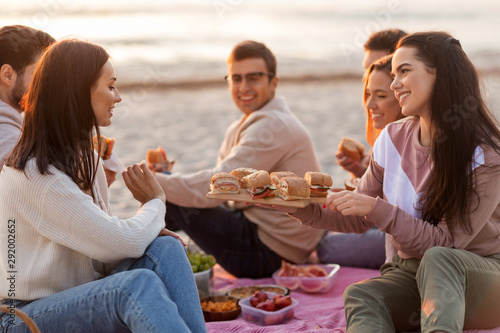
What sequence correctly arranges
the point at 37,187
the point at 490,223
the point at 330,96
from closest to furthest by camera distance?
the point at 37,187 → the point at 490,223 → the point at 330,96

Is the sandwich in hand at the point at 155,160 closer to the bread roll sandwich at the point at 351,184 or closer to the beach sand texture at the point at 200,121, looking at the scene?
the bread roll sandwich at the point at 351,184

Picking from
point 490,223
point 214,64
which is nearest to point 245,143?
point 490,223

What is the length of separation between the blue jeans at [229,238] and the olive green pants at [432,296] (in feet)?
5.15

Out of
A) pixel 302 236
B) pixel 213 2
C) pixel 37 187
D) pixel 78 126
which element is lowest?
pixel 302 236

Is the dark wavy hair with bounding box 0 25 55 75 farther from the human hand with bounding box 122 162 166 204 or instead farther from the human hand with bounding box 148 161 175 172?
the human hand with bounding box 148 161 175 172

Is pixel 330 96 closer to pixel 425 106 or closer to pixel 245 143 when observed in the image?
pixel 245 143

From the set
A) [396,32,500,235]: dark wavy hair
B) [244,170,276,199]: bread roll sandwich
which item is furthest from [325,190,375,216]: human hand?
[244,170,276,199]: bread roll sandwich

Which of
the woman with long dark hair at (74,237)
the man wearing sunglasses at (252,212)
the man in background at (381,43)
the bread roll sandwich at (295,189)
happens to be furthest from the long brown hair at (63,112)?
the man in background at (381,43)

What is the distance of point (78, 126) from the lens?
101 inches

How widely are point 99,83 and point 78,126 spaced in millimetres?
234

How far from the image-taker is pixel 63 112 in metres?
2.52

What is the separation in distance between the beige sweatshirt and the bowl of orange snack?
29.1 inches

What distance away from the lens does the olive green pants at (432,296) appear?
2416 mm

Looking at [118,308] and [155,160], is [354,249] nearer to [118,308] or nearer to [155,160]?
[155,160]
